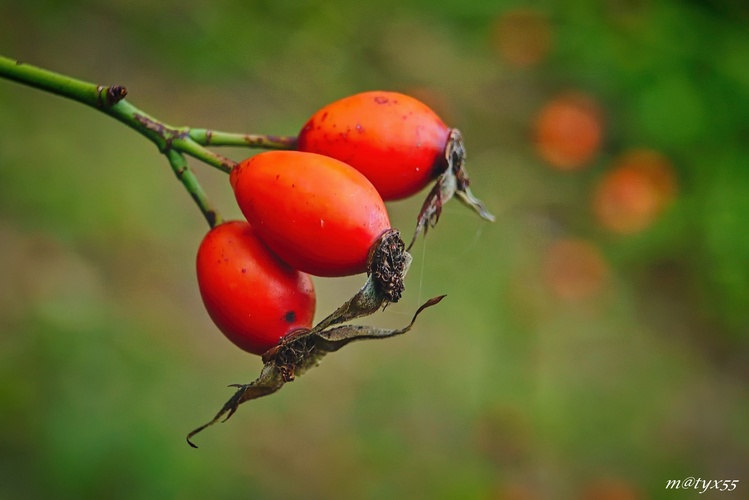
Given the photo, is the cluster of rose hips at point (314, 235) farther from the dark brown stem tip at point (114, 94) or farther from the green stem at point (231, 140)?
the dark brown stem tip at point (114, 94)

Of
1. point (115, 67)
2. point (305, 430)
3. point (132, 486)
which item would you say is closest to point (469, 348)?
point (305, 430)

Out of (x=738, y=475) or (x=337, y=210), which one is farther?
(x=738, y=475)

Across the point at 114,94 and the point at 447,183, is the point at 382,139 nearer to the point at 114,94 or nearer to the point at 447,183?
the point at 447,183

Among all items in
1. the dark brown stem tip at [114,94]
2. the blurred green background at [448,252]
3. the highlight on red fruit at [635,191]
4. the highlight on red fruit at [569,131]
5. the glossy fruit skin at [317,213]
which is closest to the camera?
the glossy fruit skin at [317,213]

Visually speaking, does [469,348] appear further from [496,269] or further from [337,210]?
[337,210]

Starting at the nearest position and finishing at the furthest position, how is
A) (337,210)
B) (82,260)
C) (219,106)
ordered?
(337,210) < (82,260) < (219,106)

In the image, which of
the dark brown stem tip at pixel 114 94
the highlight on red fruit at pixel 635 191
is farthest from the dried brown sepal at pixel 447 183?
the highlight on red fruit at pixel 635 191

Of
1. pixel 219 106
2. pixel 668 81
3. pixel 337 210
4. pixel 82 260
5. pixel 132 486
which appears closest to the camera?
pixel 337 210
